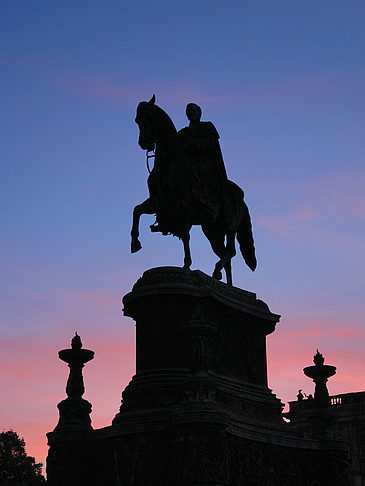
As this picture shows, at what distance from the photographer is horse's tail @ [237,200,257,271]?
974 inches

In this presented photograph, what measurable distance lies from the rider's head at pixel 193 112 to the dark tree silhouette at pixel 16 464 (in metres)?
39.0

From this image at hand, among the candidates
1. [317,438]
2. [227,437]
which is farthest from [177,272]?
[317,438]

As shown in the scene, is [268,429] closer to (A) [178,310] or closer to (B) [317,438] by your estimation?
(B) [317,438]

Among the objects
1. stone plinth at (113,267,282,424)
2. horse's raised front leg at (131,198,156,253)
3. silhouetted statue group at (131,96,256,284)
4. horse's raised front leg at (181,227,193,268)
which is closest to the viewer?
stone plinth at (113,267,282,424)

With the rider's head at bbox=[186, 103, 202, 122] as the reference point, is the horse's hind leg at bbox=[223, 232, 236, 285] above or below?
below

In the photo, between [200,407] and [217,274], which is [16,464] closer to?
[217,274]

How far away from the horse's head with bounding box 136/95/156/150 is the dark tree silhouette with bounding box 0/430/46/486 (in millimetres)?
39908

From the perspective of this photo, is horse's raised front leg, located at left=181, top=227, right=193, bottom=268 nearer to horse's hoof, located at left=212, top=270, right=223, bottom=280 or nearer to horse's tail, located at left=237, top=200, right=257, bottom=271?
horse's hoof, located at left=212, top=270, right=223, bottom=280

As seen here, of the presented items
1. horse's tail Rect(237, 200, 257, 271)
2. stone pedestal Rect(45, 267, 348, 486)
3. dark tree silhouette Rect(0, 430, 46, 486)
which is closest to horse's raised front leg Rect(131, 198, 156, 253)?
stone pedestal Rect(45, 267, 348, 486)

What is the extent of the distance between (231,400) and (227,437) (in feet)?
4.80

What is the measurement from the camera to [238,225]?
2397cm

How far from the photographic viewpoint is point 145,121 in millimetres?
21875

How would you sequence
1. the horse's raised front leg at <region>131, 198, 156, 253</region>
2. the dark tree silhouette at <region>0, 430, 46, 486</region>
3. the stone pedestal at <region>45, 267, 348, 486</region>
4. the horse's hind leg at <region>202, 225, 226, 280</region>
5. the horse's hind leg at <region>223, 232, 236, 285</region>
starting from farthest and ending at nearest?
the dark tree silhouette at <region>0, 430, 46, 486</region> → the horse's hind leg at <region>202, 225, 226, 280</region> → the horse's hind leg at <region>223, 232, 236, 285</region> → the horse's raised front leg at <region>131, 198, 156, 253</region> → the stone pedestal at <region>45, 267, 348, 486</region>

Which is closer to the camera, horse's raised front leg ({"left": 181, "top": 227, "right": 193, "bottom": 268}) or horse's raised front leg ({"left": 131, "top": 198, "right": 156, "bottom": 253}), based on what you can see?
horse's raised front leg ({"left": 181, "top": 227, "right": 193, "bottom": 268})
